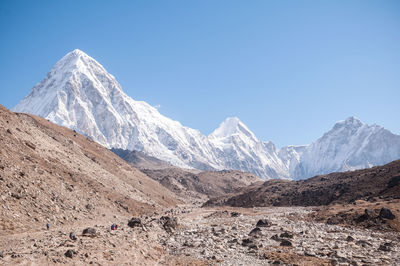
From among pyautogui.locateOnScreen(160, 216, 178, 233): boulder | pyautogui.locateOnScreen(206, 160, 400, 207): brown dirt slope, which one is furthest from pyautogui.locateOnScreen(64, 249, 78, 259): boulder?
pyautogui.locateOnScreen(206, 160, 400, 207): brown dirt slope

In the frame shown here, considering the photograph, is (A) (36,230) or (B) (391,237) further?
(B) (391,237)

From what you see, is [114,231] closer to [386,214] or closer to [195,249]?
[195,249]

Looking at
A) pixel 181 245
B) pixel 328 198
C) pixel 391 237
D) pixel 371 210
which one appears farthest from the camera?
pixel 328 198

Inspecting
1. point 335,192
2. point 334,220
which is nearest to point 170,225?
point 334,220

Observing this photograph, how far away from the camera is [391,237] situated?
3381 cm

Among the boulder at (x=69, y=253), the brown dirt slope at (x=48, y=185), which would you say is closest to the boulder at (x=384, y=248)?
the boulder at (x=69, y=253)

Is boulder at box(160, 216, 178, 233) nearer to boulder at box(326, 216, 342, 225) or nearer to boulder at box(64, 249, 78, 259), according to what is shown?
boulder at box(64, 249, 78, 259)

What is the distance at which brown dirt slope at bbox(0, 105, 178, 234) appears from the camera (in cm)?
3419

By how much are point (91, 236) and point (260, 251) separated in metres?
16.1

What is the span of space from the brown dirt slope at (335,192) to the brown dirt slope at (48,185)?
146ft

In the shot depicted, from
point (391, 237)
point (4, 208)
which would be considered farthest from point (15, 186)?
point (391, 237)

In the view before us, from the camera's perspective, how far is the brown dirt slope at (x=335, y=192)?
7126 cm

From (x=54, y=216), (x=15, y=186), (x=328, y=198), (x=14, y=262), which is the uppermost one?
(x=328, y=198)

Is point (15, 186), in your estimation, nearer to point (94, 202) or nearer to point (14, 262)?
point (94, 202)
